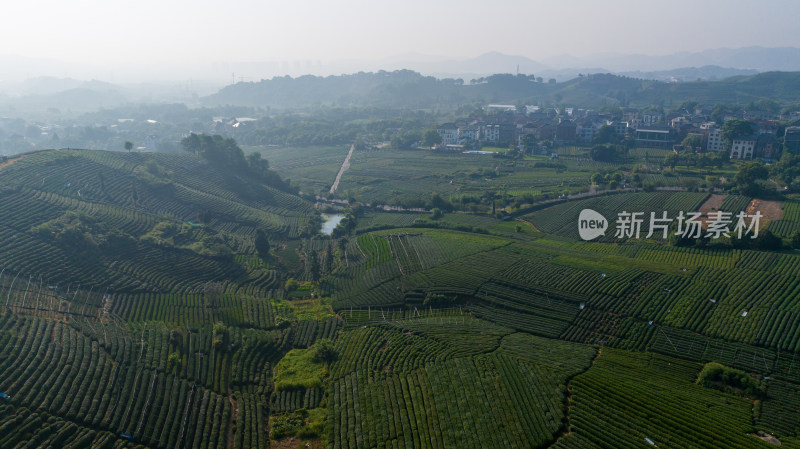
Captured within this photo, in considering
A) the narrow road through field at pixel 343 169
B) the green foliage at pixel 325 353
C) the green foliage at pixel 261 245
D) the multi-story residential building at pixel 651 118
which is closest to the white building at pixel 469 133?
the narrow road through field at pixel 343 169

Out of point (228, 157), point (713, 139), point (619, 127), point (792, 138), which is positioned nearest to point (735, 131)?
point (713, 139)

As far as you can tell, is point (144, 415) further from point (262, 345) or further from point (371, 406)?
point (371, 406)

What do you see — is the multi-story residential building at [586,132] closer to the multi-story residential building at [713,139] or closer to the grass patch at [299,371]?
the multi-story residential building at [713,139]

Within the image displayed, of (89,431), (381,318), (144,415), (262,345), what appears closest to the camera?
(89,431)

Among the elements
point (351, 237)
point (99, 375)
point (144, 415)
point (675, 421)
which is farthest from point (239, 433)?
point (351, 237)

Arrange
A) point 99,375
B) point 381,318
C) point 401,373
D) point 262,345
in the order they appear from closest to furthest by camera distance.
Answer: point 99,375
point 401,373
point 262,345
point 381,318

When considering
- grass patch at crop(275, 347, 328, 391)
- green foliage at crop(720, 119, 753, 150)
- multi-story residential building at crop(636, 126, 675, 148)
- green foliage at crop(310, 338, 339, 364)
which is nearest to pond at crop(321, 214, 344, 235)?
grass patch at crop(275, 347, 328, 391)
